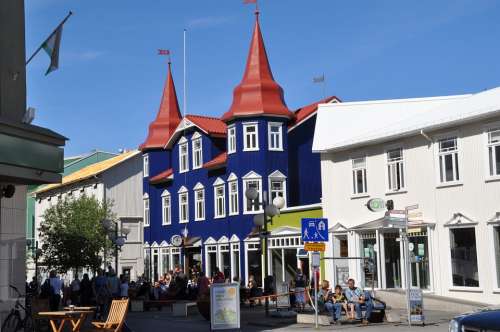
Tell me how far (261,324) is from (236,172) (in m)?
18.8

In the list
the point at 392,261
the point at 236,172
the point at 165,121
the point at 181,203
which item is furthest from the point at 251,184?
the point at 165,121

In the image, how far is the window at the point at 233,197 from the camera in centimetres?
4084

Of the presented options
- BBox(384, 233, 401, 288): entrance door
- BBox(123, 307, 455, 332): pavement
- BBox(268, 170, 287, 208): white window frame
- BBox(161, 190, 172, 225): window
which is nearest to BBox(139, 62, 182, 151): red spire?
BBox(161, 190, 172, 225): window

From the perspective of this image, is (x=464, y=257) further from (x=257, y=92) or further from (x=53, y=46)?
(x=257, y=92)

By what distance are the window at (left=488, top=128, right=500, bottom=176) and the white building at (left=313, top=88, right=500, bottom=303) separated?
0.10ft

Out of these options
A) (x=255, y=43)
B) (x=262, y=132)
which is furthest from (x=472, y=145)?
(x=255, y=43)

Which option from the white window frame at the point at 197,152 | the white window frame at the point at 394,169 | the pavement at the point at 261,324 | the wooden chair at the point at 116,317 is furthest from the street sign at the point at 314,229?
the white window frame at the point at 197,152

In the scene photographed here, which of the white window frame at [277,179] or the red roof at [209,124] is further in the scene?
the red roof at [209,124]

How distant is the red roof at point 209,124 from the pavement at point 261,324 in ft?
60.1

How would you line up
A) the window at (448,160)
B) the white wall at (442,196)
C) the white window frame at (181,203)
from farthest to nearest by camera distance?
the white window frame at (181,203)
the window at (448,160)
the white wall at (442,196)

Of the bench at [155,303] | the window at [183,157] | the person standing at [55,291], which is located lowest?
the bench at [155,303]

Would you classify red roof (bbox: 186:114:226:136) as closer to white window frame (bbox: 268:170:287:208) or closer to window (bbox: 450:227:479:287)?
white window frame (bbox: 268:170:287:208)

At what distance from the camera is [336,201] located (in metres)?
32.2

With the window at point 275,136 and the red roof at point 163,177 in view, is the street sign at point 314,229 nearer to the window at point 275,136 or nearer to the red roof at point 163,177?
the window at point 275,136
